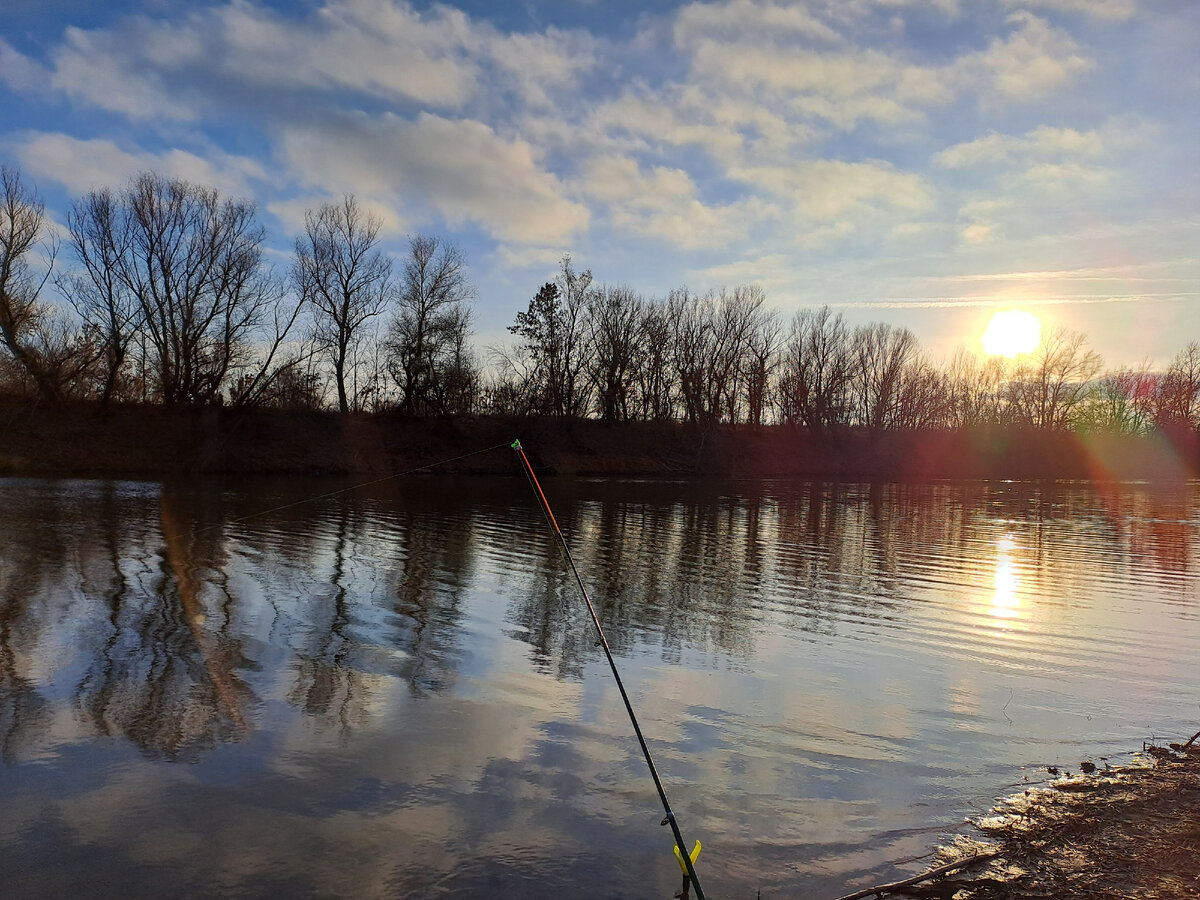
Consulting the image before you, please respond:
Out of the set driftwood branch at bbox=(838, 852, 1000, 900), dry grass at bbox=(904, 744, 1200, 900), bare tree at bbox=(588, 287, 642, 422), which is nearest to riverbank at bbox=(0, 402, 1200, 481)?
bare tree at bbox=(588, 287, 642, 422)

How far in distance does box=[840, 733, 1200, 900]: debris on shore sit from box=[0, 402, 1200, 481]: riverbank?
1824 inches

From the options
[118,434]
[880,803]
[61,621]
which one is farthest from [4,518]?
[118,434]

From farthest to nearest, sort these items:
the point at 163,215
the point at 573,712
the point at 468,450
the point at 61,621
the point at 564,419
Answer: the point at 564,419 < the point at 468,450 < the point at 163,215 < the point at 61,621 < the point at 573,712

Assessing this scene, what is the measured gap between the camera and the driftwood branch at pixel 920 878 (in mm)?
4883

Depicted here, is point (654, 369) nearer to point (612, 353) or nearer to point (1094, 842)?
point (612, 353)

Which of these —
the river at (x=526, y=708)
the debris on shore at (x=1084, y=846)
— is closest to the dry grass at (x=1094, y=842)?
Result: the debris on shore at (x=1084, y=846)

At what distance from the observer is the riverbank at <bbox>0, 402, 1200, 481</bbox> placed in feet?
156

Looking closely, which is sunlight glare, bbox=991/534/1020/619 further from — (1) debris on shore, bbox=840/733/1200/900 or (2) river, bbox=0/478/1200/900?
(1) debris on shore, bbox=840/733/1200/900

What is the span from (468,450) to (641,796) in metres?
54.5

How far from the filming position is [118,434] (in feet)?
164

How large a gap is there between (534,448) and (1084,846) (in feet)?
182

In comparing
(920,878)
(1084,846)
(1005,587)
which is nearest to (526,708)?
(920,878)

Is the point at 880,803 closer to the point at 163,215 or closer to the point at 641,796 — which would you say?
the point at 641,796

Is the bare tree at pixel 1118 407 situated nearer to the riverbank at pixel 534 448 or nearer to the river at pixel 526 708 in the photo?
the riverbank at pixel 534 448
